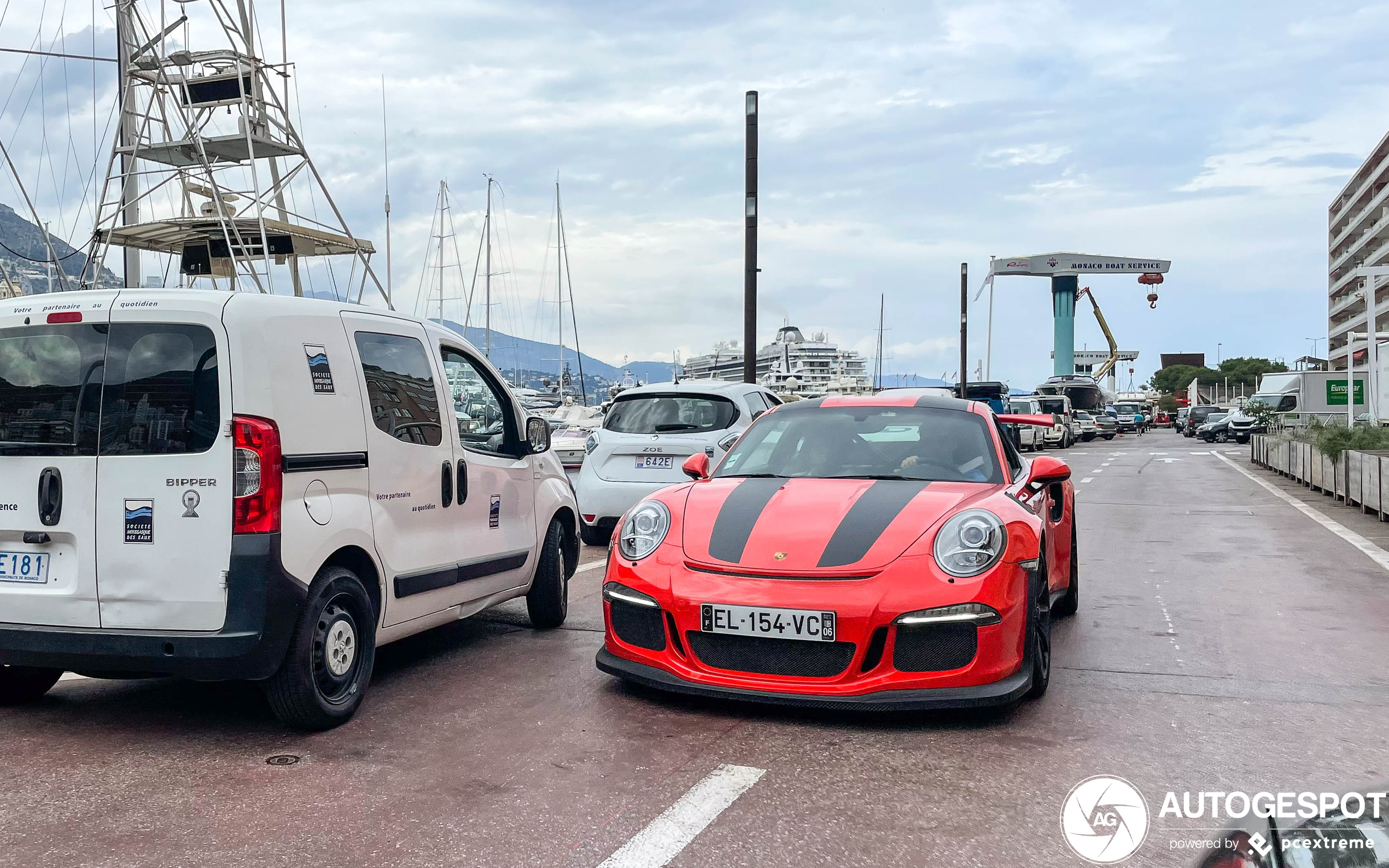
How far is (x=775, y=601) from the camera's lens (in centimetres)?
445

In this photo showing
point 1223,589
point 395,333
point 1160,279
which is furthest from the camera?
point 1160,279

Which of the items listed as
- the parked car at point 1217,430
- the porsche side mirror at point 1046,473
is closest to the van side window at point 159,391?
the porsche side mirror at point 1046,473

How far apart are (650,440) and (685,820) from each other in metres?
6.76

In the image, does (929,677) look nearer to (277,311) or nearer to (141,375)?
(277,311)

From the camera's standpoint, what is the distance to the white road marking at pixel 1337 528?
10461mm

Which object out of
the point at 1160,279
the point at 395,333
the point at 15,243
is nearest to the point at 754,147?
the point at 15,243

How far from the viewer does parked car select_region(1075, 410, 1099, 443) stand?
51.7m

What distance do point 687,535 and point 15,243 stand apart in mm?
17416

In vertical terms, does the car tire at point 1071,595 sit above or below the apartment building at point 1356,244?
below

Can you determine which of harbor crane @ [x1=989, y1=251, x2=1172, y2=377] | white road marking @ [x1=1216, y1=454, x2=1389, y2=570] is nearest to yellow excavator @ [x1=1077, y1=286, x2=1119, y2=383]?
harbor crane @ [x1=989, y1=251, x2=1172, y2=377]

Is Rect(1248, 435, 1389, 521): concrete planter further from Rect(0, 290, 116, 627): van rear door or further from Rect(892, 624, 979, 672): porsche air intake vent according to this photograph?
Rect(0, 290, 116, 627): van rear door

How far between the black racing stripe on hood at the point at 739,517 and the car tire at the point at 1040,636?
3.94 feet

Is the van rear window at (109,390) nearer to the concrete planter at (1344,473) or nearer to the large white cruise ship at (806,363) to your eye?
the concrete planter at (1344,473)

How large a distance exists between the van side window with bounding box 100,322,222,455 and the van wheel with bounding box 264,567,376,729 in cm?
74
